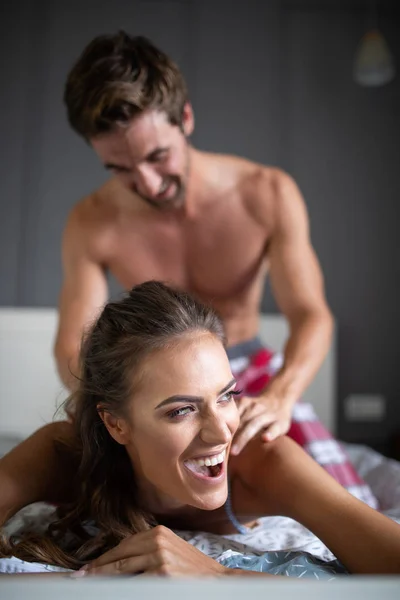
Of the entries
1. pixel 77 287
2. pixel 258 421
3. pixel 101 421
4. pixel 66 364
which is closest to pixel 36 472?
pixel 101 421

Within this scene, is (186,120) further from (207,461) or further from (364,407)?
(364,407)

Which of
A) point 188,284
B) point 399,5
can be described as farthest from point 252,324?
point 399,5

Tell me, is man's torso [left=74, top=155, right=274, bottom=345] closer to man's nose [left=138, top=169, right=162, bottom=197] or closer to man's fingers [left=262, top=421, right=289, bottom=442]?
man's nose [left=138, top=169, right=162, bottom=197]

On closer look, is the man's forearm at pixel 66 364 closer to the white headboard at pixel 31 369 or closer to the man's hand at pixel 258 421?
the man's hand at pixel 258 421

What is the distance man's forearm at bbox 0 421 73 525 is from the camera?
1191 millimetres

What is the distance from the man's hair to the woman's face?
2.31 ft

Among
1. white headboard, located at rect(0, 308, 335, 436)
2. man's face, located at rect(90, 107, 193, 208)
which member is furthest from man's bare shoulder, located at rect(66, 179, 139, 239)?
white headboard, located at rect(0, 308, 335, 436)

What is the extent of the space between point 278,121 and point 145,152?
86.0 inches

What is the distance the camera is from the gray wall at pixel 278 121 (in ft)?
11.8

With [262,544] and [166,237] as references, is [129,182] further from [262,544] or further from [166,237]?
[262,544]

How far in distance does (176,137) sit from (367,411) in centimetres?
232

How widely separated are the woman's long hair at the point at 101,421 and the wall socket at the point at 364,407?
2516 mm

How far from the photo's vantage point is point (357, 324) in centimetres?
369

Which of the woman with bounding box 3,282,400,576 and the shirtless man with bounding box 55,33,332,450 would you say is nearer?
the woman with bounding box 3,282,400,576
